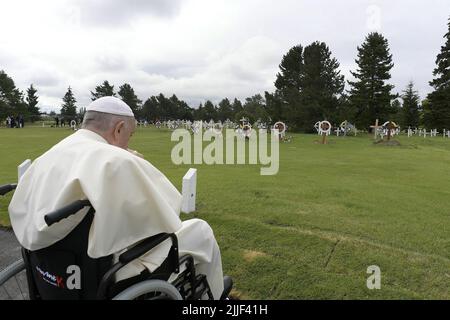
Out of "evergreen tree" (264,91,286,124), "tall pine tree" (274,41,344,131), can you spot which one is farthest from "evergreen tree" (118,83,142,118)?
"tall pine tree" (274,41,344,131)

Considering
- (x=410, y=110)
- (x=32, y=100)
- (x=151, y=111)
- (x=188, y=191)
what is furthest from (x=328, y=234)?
(x=151, y=111)

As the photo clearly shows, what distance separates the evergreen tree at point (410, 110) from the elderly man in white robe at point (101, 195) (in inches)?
2310

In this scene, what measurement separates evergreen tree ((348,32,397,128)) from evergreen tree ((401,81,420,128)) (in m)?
16.7

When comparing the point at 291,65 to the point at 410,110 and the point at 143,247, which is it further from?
the point at 143,247

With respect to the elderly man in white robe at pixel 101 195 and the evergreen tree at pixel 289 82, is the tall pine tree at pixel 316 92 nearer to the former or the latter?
the evergreen tree at pixel 289 82

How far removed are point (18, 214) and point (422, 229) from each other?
4.86 meters

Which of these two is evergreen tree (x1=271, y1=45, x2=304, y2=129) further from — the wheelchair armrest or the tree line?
the wheelchair armrest

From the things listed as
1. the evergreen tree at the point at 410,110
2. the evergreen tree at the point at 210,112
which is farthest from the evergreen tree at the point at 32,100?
the evergreen tree at the point at 410,110

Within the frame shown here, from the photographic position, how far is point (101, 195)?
5.77 ft

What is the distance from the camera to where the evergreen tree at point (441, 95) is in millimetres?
41125

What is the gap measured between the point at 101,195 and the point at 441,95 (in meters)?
48.2

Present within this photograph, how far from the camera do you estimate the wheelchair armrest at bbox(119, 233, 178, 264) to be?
1.86m
